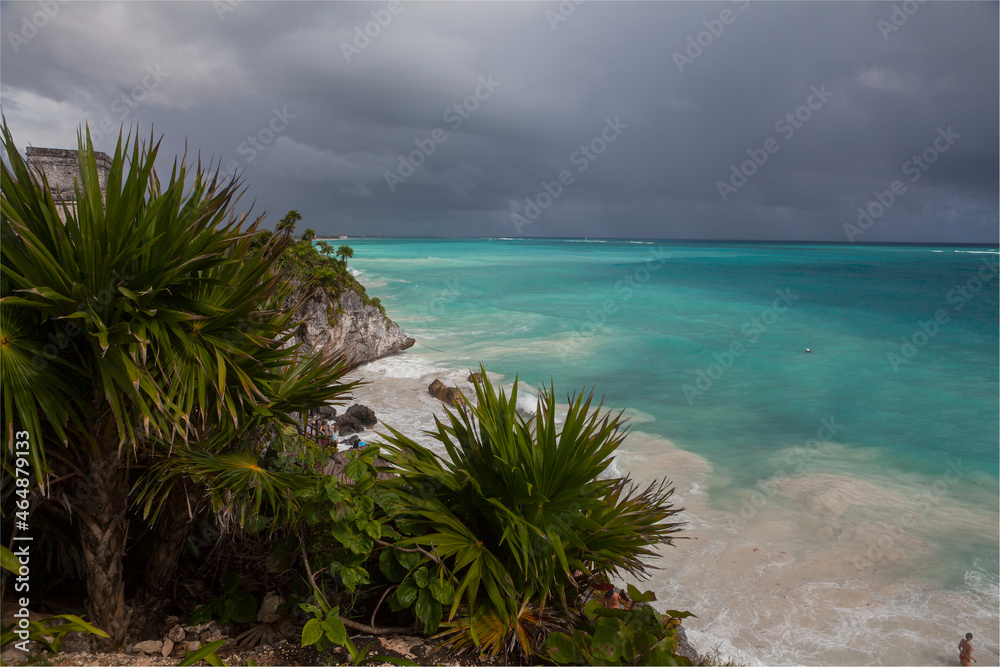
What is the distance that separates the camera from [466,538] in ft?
11.8

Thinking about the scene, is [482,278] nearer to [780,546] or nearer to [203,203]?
[780,546]

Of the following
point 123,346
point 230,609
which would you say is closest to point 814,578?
point 230,609

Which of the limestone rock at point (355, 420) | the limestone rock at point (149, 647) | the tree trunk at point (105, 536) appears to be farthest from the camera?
the limestone rock at point (355, 420)

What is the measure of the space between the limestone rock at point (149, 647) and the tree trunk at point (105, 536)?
14 cm

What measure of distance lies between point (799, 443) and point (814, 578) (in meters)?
9.35

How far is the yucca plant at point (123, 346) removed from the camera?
2.86 m

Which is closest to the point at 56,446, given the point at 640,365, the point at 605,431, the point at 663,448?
the point at 605,431

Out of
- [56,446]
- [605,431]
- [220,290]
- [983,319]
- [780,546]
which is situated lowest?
[780,546]

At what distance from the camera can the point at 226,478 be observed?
3.21 metres

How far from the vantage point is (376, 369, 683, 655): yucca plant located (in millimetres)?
3439

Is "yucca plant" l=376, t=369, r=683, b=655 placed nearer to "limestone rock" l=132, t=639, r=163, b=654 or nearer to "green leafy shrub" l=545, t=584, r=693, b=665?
"green leafy shrub" l=545, t=584, r=693, b=665

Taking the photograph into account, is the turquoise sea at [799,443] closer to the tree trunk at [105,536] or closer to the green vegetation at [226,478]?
the green vegetation at [226,478]

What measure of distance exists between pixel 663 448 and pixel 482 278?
6210 centimetres

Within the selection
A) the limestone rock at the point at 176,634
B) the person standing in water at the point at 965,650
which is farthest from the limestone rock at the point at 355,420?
the person standing in water at the point at 965,650
